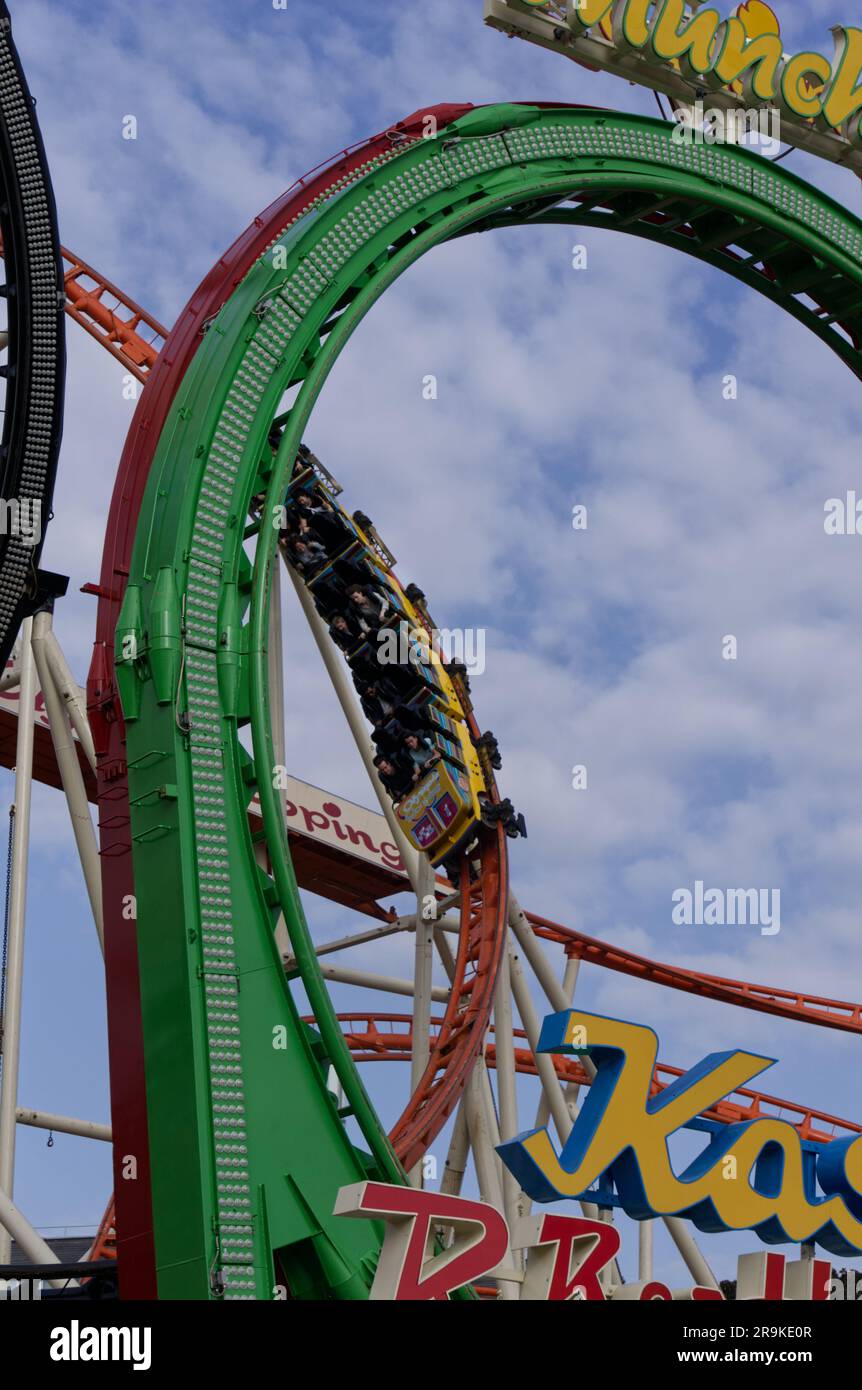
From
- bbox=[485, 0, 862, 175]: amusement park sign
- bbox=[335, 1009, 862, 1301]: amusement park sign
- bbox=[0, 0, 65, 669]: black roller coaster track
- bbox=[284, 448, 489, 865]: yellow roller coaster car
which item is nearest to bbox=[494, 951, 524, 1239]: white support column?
bbox=[284, 448, 489, 865]: yellow roller coaster car

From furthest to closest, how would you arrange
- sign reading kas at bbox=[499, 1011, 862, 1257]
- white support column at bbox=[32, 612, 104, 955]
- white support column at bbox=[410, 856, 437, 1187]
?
white support column at bbox=[410, 856, 437, 1187]
white support column at bbox=[32, 612, 104, 955]
sign reading kas at bbox=[499, 1011, 862, 1257]

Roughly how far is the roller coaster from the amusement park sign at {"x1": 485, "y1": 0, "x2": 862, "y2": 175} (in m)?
0.76

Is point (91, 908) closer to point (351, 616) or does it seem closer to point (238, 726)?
point (238, 726)

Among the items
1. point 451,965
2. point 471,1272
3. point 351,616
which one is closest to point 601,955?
point 451,965

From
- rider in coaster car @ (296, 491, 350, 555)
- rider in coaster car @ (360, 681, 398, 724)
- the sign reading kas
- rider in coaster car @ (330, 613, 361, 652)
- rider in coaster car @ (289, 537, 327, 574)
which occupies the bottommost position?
the sign reading kas

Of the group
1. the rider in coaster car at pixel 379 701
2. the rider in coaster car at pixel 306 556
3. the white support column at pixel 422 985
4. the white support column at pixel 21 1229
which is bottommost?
the white support column at pixel 21 1229

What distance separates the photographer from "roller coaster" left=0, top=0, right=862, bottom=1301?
32.6ft

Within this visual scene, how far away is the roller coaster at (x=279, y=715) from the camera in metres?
9.95

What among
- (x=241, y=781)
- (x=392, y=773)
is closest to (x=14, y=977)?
(x=241, y=781)

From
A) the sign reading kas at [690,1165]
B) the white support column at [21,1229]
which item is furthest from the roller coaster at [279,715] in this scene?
the sign reading kas at [690,1165]

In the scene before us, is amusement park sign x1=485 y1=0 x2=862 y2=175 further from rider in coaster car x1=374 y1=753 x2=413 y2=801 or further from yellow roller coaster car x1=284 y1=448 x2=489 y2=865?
rider in coaster car x1=374 y1=753 x2=413 y2=801

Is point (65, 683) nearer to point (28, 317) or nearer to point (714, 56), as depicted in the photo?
point (28, 317)

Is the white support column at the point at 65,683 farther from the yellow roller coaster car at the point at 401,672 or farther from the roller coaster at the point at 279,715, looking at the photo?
the yellow roller coaster car at the point at 401,672

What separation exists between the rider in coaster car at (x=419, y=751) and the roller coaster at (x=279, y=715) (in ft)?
0.12
